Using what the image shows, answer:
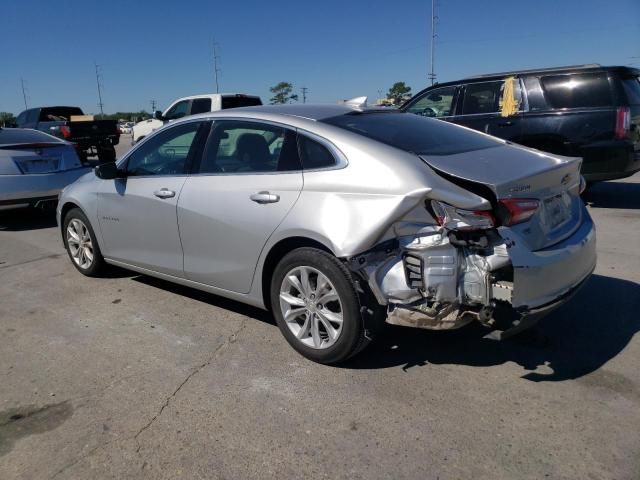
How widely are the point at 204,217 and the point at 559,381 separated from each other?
258cm

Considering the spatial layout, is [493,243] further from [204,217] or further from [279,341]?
Result: [204,217]

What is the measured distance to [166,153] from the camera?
176 inches

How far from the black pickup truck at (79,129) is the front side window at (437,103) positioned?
9.45 meters

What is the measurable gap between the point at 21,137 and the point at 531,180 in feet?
25.7

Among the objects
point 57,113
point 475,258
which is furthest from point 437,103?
point 57,113

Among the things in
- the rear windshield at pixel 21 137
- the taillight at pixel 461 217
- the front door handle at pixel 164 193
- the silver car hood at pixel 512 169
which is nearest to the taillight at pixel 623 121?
the silver car hood at pixel 512 169

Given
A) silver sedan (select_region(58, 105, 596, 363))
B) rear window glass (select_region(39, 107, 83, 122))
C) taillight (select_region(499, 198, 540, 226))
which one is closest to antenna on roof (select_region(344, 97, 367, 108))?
silver sedan (select_region(58, 105, 596, 363))

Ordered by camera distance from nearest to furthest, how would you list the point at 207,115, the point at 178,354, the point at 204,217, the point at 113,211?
the point at 178,354 → the point at 204,217 → the point at 207,115 → the point at 113,211

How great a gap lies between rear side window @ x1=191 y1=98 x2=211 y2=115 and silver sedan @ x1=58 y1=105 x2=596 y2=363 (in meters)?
10.9

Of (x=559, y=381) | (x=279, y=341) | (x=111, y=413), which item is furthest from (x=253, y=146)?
(x=559, y=381)

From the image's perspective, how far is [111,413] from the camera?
2.95 metres

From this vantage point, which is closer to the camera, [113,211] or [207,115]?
[207,115]

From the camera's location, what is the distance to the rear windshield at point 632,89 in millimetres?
7352

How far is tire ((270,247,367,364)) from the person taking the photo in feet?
10.3
